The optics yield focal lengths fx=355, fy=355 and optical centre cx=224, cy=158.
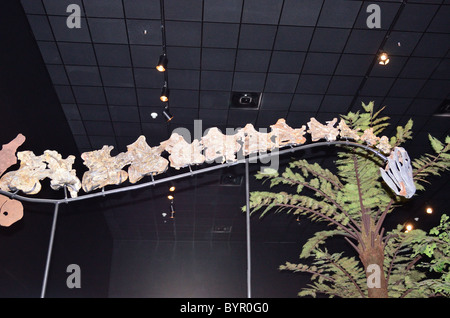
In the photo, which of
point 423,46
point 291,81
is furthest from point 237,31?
point 423,46

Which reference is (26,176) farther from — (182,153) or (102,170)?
(182,153)

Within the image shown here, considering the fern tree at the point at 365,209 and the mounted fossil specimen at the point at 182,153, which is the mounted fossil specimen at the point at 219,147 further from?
the fern tree at the point at 365,209

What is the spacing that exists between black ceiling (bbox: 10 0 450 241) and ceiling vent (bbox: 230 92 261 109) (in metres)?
0.10

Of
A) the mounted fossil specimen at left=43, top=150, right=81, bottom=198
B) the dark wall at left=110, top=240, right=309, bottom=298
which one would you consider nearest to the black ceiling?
the mounted fossil specimen at left=43, top=150, right=81, bottom=198

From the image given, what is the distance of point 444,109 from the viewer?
5.83 m

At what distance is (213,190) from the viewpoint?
811cm

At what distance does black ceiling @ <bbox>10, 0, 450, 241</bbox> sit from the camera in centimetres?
432

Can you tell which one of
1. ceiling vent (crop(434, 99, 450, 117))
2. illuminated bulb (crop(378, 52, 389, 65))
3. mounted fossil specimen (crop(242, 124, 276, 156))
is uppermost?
ceiling vent (crop(434, 99, 450, 117))

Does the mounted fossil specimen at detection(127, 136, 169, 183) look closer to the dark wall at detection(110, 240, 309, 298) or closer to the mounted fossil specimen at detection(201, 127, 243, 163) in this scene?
the mounted fossil specimen at detection(201, 127, 243, 163)

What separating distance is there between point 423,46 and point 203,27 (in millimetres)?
2959

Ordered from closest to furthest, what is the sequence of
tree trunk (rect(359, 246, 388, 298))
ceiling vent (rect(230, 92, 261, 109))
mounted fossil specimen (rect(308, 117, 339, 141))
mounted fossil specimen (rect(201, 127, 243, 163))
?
mounted fossil specimen (rect(201, 127, 243, 163)), mounted fossil specimen (rect(308, 117, 339, 141)), tree trunk (rect(359, 246, 388, 298)), ceiling vent (rect(230, 92, 261, 109))

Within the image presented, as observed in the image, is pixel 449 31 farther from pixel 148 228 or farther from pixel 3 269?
pixel 148 228

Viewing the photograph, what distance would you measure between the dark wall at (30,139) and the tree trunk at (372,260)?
403 centimetres

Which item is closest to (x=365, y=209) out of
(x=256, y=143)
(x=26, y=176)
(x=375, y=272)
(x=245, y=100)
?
(x=375, y=272)
